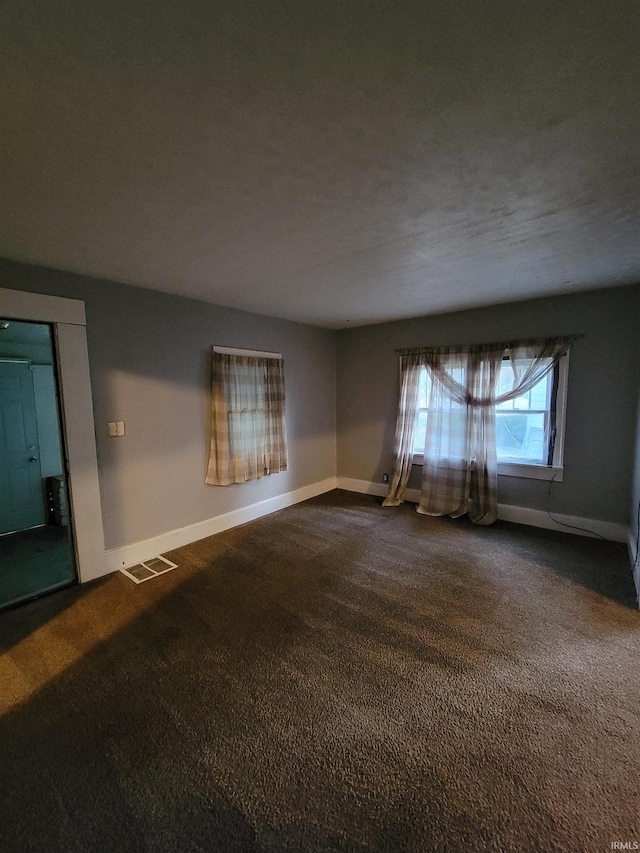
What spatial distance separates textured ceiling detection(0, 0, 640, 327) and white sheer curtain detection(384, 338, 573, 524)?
143 cm

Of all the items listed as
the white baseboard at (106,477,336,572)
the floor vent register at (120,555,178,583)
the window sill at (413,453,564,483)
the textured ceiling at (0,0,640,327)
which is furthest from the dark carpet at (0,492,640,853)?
the textured ceiling at (0,0,640,327)

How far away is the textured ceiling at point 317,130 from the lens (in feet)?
2.85

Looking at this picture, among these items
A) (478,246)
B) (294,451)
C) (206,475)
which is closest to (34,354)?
(206,475)

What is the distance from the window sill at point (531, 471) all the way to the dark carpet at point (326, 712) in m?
0.98

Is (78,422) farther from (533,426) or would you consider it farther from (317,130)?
(533,426)

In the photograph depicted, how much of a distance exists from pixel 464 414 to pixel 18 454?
202 inches

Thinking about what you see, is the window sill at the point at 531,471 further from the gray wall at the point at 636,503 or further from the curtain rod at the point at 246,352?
the curtain rod at the point at 246,352

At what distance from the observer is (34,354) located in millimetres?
4102

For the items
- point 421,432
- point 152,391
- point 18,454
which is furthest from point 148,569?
point 421,432

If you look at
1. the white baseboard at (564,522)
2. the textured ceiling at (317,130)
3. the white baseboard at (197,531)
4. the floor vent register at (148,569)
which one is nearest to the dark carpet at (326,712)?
the floor vent register at (148,569)

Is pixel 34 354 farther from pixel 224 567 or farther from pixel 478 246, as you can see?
pixel 478 246

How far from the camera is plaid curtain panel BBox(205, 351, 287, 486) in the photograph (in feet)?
11.7

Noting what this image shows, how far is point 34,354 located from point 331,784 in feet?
16.1

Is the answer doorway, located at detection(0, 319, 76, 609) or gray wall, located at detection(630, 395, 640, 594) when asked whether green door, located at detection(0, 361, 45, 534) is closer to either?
doorway, located at detection(0, 319, 76, 609)
